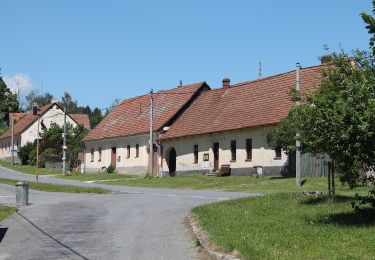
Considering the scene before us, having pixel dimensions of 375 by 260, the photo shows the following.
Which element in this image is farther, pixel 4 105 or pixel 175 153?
pixel 175 153

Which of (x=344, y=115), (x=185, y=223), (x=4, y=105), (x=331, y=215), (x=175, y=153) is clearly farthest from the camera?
(x=175, y=153)

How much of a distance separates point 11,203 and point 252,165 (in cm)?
2011

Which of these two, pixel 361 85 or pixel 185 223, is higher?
pixel 361 85

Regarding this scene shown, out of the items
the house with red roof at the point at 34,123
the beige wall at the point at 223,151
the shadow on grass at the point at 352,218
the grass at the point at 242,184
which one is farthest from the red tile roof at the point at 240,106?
the house with red roof at the point at 34,123

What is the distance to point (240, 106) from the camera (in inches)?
1822

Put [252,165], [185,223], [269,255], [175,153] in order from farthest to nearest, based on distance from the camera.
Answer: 1. [175,153]
2. [252,165]
3. [185,223]
4. [269,255]

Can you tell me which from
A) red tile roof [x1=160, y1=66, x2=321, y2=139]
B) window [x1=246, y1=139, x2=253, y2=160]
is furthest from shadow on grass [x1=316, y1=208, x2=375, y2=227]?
window [x1=246, y1=139, x2=253, y2=160]

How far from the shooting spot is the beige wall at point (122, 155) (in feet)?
175

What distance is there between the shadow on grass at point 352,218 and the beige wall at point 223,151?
25078 mm

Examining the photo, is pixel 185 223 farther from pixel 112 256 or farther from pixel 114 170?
pixel 114 170

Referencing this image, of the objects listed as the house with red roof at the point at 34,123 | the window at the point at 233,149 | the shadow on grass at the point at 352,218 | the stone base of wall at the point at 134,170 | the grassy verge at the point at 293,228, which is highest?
the house with red roof at the point at 34,123

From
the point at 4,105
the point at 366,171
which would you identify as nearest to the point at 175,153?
the point at 4,105

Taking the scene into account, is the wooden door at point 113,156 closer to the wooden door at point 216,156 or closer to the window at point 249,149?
the wooden door at point 216,156

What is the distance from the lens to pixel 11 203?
2555cm
